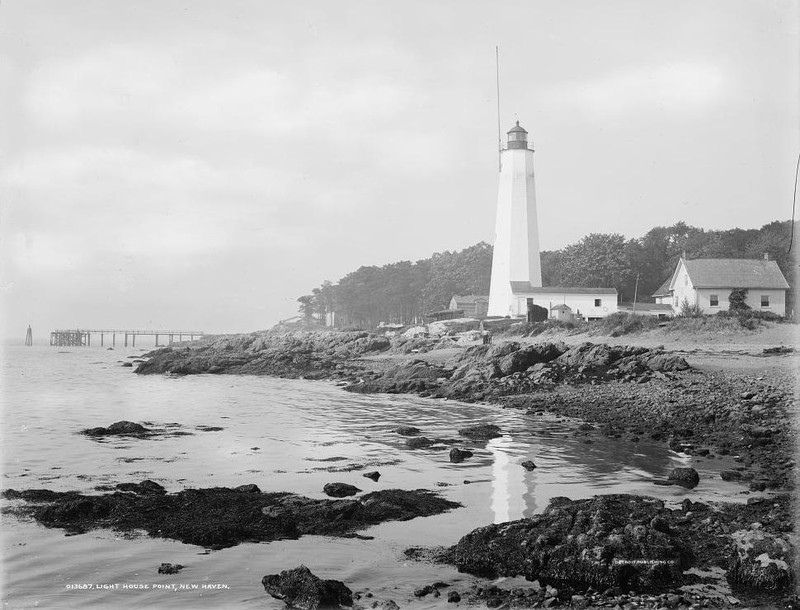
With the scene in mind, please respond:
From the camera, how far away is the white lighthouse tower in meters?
58.3

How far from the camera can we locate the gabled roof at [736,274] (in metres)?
48.7

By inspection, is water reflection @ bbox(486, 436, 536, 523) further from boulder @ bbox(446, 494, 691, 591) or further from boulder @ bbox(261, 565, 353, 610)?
boulder @ bbox(261, 565, 353, 610)

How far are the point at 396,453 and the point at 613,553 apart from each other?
8710 millimetres

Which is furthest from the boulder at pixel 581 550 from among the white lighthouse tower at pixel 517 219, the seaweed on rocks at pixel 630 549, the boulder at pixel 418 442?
the white lighthouse tower at pixel 517 219

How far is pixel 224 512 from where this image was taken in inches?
411

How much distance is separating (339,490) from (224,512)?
2.21 m

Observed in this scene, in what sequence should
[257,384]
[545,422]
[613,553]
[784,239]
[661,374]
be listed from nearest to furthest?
[613,553] < [545,422] < [661,374] < [257,384] < [784,239]

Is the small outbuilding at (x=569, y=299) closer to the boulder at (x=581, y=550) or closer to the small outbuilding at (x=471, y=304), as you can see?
the small outbuilding at (x=471, y=304)

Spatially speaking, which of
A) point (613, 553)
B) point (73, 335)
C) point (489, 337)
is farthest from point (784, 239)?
point (73, 335)

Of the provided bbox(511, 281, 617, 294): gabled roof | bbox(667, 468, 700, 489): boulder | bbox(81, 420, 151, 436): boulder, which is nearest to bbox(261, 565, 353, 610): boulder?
bbox(667, 468, 700, 489): boulder

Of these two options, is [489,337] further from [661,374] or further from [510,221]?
[661,374]

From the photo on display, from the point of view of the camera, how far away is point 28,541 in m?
9.34

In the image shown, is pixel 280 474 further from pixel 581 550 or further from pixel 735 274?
pixel 735 274

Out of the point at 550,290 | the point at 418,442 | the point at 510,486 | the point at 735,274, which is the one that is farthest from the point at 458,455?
the point at 550,290
